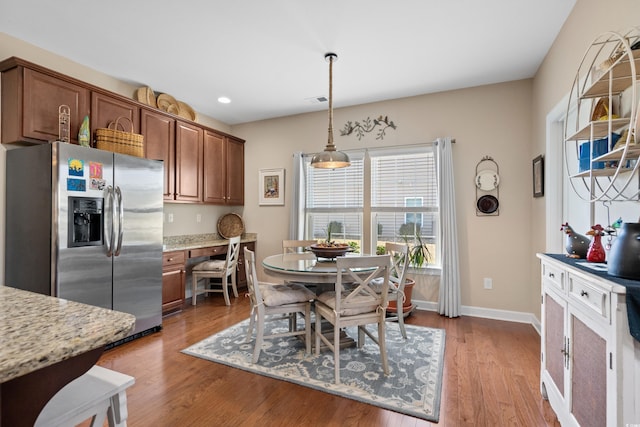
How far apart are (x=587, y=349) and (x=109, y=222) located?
3.47m

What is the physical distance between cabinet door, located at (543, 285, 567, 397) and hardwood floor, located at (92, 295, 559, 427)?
0.28m

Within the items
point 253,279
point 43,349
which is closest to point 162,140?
point 253,279

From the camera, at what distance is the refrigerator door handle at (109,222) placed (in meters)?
2.79

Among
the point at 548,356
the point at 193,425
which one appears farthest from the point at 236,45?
the point at 548,356

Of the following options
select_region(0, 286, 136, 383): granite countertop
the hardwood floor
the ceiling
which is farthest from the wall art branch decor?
select_region(0, 286, 136, 383): granite countertop

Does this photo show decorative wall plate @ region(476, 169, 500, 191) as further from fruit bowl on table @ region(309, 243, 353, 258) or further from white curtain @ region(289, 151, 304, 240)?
white curtain @ region(289, 151, 304, 240)

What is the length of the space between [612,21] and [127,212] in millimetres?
3892

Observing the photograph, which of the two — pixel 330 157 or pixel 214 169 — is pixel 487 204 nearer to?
pixel 330 157

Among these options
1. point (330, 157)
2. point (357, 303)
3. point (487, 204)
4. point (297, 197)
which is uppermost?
point (330, 157)

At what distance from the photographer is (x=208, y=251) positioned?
4223mm

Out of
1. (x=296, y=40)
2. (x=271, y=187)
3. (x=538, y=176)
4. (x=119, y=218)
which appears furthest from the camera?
(x=271, y=187)

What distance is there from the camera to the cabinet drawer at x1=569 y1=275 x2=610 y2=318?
1226 mm

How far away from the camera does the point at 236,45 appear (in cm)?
286

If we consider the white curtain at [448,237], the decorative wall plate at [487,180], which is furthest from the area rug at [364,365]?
the decorative wall plate at [487,180]
